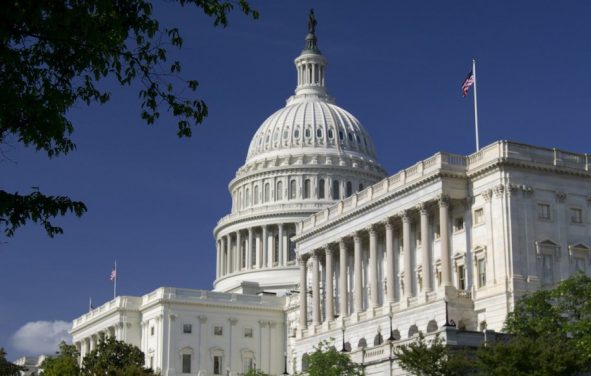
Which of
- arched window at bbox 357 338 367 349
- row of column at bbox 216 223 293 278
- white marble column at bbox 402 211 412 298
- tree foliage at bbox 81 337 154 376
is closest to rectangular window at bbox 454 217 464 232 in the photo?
white marble column at bbox 402 211 412 298

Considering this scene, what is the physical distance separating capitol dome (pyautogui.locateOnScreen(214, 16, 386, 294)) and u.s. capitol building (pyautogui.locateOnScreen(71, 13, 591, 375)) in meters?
0.92

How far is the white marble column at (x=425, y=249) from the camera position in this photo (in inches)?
3868

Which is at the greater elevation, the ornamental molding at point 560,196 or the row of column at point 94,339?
the ornamental molding at point 560,196

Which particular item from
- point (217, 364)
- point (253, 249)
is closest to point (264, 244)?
point (253, 249)

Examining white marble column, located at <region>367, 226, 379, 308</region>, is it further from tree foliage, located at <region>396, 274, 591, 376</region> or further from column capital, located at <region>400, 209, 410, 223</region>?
tree foliage, located at <region>396, 274, 591, 376</region>

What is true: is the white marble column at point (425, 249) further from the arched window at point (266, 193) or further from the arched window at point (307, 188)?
the arched window at point (266, 193)

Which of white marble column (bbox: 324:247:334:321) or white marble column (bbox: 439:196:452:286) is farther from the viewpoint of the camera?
white marble column (bbox: 324:247:334:321)

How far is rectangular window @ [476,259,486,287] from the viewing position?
94375 millimetres

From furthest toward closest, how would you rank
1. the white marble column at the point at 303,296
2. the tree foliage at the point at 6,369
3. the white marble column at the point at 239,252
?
the white marble column at the point at 239,252 → the tree foliage at the point at 6,369 → the white marble column at the point at 303,296

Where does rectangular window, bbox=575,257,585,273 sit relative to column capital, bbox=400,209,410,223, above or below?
below

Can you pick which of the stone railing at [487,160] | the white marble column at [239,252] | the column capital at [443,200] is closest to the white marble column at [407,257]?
the stone railing at [487,160]

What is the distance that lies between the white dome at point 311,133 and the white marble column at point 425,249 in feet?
278

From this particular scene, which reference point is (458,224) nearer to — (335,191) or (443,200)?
(443,200)

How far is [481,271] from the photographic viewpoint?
94938 mm
